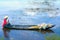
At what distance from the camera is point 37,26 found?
4.28 meters

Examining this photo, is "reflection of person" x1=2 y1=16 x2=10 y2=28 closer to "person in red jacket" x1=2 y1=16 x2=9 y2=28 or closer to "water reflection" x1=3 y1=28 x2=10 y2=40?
"person in red jacket" x1=2 y1=16 x2=9 y2=28

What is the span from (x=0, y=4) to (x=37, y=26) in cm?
88

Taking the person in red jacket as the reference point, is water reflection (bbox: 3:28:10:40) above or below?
below

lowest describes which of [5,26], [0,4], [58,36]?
[58,36]

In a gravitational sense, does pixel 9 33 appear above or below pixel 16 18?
below

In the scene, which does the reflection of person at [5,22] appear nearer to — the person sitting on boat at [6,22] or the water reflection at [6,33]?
the person sitting on boat at [6,22]

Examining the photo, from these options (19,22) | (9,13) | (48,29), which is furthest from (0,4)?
(48,29)

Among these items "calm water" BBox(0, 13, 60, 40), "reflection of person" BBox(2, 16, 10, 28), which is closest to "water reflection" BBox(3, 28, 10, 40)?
"calm water" BBox(0, 13, 60, 40)

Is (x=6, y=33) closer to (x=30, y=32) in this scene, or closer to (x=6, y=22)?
(x=6, y=22)

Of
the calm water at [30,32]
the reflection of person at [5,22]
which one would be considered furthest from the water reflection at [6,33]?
the reflection of person at [5,22]

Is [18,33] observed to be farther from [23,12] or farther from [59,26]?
[59,26]

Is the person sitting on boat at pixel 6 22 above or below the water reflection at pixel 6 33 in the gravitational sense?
above

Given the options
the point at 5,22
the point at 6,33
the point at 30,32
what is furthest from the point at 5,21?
the point at 30,32

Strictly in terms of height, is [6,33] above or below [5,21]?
below
